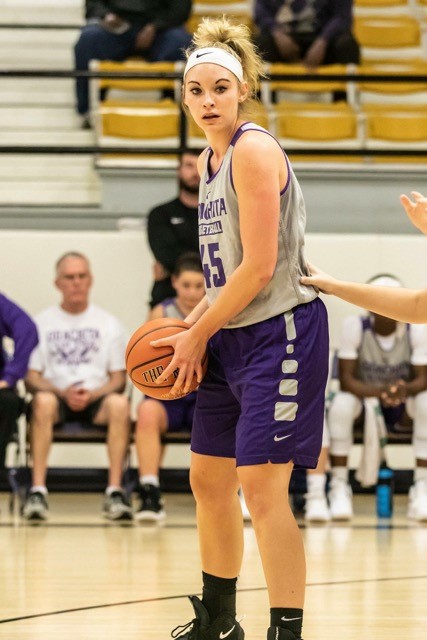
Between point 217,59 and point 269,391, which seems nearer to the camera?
point 269,391

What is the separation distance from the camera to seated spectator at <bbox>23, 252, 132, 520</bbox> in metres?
7.40

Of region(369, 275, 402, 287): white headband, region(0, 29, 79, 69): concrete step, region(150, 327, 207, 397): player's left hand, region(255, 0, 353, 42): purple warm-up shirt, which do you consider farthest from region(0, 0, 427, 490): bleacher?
region(150, 327, 207, 397): player's left hand

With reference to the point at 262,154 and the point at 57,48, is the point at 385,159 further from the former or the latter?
the point at 262,154

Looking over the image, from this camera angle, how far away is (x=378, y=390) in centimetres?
752

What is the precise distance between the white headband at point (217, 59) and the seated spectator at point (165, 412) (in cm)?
394

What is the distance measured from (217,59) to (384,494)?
438 cm

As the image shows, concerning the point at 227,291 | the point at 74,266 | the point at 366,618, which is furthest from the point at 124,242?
the point at 227,291

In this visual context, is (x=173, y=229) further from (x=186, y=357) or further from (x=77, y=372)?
(x=186, y=357)

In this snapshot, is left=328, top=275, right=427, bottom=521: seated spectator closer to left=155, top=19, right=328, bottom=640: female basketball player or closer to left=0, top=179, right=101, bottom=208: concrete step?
left=0, top=179, right=101, bottom=208: concrete step

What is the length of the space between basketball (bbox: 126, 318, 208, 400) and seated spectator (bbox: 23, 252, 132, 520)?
12.2ft

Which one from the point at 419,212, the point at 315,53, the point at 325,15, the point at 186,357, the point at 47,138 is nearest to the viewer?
the point at 419,212

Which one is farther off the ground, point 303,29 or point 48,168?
point 303,29

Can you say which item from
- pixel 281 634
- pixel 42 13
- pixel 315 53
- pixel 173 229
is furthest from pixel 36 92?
pixel 281 634

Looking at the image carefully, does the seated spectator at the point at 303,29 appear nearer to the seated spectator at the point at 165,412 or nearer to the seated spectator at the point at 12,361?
the seated spectator at the point at 165,412
